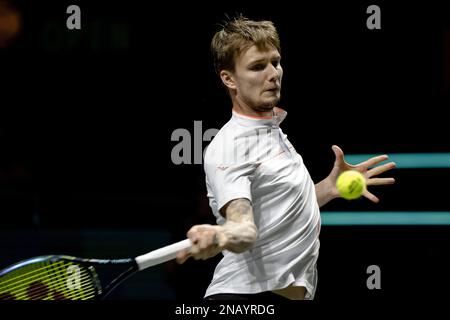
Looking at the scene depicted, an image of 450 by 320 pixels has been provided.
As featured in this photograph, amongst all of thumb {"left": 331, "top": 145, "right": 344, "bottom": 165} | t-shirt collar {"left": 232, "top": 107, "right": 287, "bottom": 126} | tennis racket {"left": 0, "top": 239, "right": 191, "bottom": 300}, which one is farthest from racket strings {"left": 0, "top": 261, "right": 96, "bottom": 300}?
thumb {"left": 331, "top": 145, "right": 344, "bottom": 165}

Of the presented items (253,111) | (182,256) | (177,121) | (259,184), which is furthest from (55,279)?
(177,121)

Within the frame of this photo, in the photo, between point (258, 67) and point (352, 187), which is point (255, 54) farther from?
point (352, 187)

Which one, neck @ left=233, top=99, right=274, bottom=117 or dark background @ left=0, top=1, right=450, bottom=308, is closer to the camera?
neck @ left=233, top=99, right=274, bottom=117

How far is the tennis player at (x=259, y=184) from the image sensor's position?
8.56ft

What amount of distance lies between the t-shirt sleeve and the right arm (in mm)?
20

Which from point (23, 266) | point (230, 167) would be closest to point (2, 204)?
point (23, 266)

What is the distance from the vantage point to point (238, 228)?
2393 mm

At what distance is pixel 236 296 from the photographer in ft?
8.89

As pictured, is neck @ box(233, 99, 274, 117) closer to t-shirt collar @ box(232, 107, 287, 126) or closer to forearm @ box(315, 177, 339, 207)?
t-shirt collar @ box(232, 107, 287, 126)

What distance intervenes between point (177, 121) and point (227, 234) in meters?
2.58

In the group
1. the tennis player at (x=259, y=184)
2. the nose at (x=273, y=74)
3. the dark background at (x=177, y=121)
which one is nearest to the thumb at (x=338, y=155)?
the tennis player at (x=259, y=184)

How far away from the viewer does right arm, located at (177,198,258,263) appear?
2.29 metres

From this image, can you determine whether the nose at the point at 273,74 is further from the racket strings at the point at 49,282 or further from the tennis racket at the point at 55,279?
the racket strings at the point at 49,282
